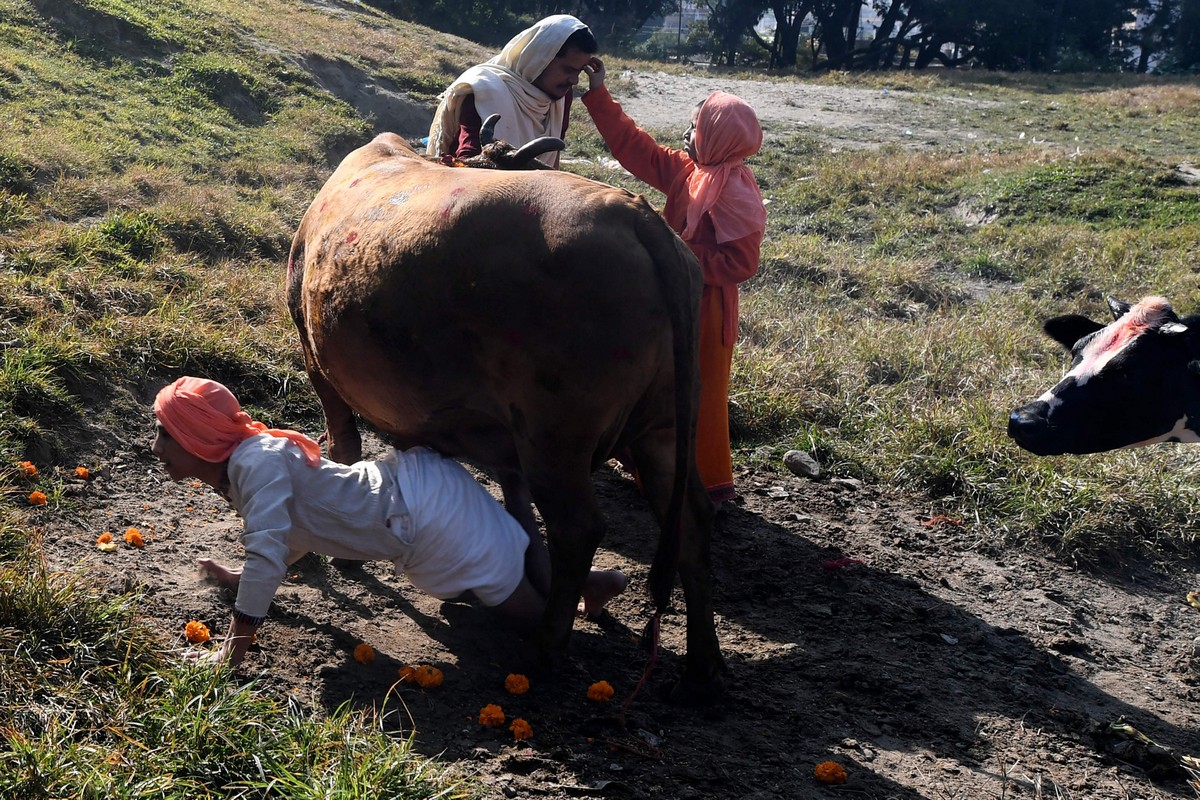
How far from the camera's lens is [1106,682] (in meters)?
3.79

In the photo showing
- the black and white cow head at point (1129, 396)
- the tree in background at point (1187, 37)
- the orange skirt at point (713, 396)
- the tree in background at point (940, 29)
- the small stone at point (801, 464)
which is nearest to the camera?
the black and white cow head at point (1129, 396)

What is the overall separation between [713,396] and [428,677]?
1.80 metres

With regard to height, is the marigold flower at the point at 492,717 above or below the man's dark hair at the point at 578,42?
below

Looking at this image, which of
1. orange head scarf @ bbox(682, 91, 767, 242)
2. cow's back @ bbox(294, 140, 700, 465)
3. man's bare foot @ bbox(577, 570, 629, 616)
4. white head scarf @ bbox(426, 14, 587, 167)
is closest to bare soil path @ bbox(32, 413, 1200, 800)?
man's bare foot @ bbox(577, 570, 629, 616)

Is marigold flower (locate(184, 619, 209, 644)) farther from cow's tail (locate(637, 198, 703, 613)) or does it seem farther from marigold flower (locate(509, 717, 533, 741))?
cow's tail (locate(637, 198, 703, 613))

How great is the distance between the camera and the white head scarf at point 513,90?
428 cm

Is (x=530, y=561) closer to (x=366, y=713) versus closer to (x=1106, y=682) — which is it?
(x=366, y=713)

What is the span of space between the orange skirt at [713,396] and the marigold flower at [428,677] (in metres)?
1.58

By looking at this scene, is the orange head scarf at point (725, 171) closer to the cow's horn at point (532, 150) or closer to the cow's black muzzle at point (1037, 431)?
the cow's horn at point (532, 150)

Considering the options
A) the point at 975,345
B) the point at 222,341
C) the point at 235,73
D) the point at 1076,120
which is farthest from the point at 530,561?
the point at 1076,120

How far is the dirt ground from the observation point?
2.98m

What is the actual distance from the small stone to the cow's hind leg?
6.42 ft

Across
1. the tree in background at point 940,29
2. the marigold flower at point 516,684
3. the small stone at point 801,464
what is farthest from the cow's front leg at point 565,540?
the tree in background at point 940,29

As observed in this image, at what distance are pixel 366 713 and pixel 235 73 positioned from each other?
9695 mm
